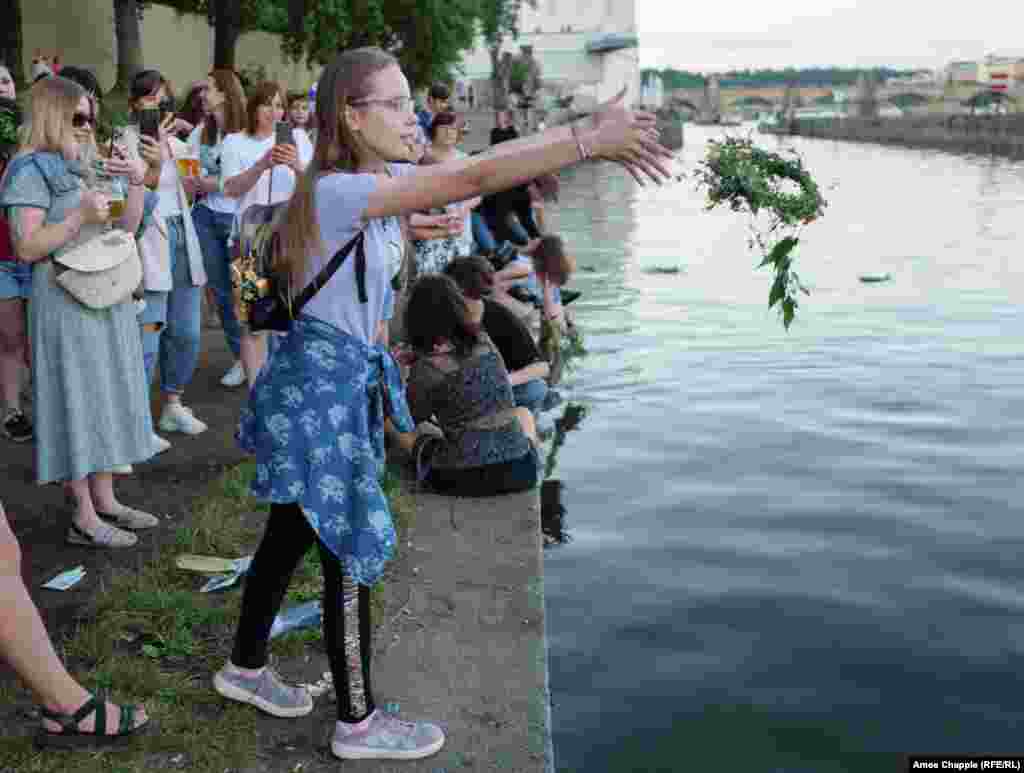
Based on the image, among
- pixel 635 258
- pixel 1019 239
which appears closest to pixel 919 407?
pixel 635 258

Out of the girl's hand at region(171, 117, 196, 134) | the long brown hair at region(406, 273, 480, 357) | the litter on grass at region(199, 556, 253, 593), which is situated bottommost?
→ the litter on grass at region(199, 556, 253, 593)

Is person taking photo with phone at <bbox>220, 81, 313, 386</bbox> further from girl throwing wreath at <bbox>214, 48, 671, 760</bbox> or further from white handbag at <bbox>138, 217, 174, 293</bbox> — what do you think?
girl throwing wreath at <bbox>214, 48, 671, 760</bbox>

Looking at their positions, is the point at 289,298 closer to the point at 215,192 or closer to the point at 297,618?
the point at 297,618

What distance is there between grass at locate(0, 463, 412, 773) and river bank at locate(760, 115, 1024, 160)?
215 ft

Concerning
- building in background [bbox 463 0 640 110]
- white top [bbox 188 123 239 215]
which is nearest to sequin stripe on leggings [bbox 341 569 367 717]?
white top [bbox 188 123 239 215]

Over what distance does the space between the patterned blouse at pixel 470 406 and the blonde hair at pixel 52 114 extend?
206 centimetres

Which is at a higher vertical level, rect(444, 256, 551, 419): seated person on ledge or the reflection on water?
rect(444, 256, 551, 419): seated person on ledge

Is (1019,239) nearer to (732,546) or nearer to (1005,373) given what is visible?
(1005,373)

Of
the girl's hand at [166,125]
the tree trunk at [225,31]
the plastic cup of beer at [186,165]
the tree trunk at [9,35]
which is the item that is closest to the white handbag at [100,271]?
the girl's hand at [166,125]

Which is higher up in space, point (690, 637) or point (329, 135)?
point (329, 135)

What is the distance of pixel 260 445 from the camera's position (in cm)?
338

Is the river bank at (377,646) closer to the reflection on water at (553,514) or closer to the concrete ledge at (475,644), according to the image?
the concrete ledge at (475,644)

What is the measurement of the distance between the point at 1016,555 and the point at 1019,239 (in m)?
18.4

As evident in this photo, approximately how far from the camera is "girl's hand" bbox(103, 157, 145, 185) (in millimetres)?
4926
